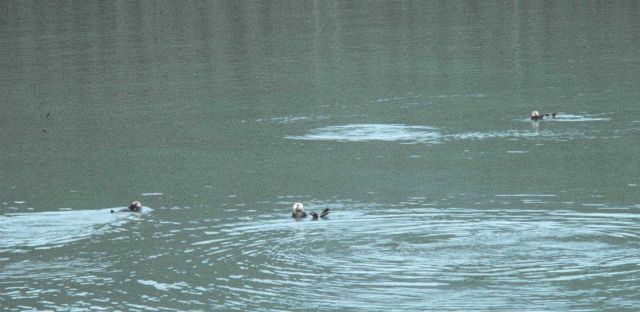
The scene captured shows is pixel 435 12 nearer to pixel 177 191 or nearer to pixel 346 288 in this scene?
pixel 177 191

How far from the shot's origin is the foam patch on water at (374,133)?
814 inches

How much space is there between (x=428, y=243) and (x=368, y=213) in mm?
1673

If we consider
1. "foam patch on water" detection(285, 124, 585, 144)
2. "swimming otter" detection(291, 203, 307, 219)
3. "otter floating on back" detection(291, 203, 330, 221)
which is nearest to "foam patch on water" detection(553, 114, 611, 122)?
"foam patch on water" detection(285, 124, 585, 144)

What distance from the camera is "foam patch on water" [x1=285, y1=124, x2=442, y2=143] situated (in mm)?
20672

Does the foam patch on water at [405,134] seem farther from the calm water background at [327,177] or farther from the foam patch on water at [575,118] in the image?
the foam patch on water at [575,118]

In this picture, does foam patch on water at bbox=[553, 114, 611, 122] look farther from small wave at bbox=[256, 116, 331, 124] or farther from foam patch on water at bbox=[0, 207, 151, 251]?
foam patch on water at bbox=[0, 207, 151, 251]

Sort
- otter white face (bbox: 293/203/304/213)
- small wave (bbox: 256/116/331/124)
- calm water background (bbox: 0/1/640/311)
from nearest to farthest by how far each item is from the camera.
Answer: calm water background (bbox: 0/1/640/311), otter white face (bbox: 293/203/304/213), small wave (bbox: 256/116/331/124)

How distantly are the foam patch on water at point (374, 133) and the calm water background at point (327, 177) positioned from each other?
0.20 feet

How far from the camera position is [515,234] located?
13.9m

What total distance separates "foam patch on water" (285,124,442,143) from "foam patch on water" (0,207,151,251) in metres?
5.43

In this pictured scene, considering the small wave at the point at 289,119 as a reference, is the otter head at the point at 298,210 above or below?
below

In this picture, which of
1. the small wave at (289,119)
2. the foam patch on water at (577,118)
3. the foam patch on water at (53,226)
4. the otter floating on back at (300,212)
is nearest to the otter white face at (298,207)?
the otter floating on back at (300,212)

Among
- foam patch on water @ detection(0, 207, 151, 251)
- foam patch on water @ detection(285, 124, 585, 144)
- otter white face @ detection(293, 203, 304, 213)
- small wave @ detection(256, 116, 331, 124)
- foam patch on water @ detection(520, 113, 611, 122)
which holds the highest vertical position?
small wave @ detection(256, 116, 331, 124)

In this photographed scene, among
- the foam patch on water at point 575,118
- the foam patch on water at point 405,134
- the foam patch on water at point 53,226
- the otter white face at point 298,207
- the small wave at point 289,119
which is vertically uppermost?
the small wave at point 289,119
